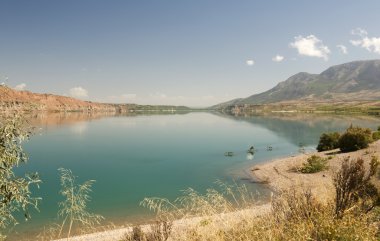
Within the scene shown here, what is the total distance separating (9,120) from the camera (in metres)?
11.4

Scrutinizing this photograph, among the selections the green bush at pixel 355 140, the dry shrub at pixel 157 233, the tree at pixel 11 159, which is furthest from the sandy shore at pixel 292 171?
the tree at pixel 11 159

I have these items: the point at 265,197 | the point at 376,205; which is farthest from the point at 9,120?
the point at 265,197

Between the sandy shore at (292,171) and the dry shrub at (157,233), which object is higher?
the dry shrub at (157,233)

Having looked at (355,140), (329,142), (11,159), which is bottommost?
(329,142)

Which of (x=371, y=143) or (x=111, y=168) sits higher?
(x=371, y=143)

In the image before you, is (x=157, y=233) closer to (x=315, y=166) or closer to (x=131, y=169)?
(x=315, y=166)

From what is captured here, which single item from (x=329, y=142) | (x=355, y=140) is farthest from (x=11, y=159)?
(x=329, y=142)

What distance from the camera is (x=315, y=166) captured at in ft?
129

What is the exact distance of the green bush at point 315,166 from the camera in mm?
39219

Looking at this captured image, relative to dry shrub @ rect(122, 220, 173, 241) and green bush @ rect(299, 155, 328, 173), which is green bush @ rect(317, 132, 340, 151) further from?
dry shrub @ rect(122, 220, 173, 241)

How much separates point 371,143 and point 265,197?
907 inches

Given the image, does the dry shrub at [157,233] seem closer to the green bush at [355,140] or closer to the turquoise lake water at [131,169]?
the turquoise lake water at [131,169]

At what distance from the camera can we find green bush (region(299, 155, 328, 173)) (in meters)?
39.2

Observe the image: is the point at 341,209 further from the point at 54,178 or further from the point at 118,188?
the point at 54,178
